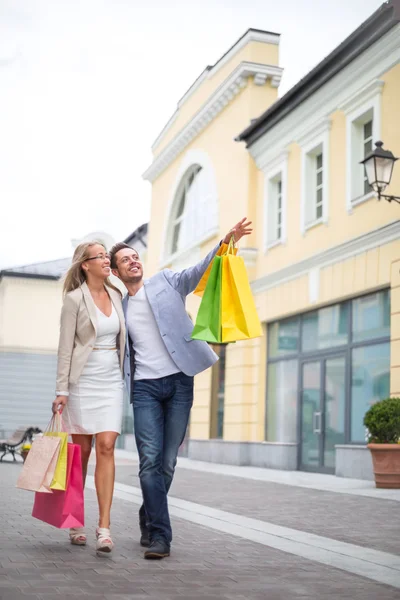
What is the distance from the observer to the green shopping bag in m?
5.43

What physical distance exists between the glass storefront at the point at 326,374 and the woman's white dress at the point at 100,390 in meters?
8.92

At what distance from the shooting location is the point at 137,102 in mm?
14133

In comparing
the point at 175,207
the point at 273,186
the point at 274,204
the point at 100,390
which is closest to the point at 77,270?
the point at 100,390

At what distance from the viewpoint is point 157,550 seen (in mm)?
5062

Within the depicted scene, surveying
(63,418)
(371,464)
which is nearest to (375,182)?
(371,464)

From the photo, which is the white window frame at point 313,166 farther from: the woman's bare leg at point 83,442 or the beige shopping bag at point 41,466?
the beige shopping bag at point 41,466

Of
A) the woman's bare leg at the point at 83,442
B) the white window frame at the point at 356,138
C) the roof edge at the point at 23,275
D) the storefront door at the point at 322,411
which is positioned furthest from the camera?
the roof edge at the point at 23,275

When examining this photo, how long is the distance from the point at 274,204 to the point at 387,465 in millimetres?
8515

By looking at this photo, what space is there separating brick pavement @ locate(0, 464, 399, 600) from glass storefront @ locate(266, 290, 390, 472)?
8.48m

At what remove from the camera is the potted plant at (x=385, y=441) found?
11.6m

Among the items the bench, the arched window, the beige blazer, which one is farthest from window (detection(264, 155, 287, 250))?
the beige blazer

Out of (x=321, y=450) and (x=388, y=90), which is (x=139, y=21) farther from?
(x=321, y=450)

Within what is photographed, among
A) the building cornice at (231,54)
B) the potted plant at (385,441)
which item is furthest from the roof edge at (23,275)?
the potted plant at (385,441)

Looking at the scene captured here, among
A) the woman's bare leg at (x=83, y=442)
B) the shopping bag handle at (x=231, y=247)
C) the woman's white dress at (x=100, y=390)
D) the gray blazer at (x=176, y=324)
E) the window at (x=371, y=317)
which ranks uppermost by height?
the window at (x=371, y=317)
